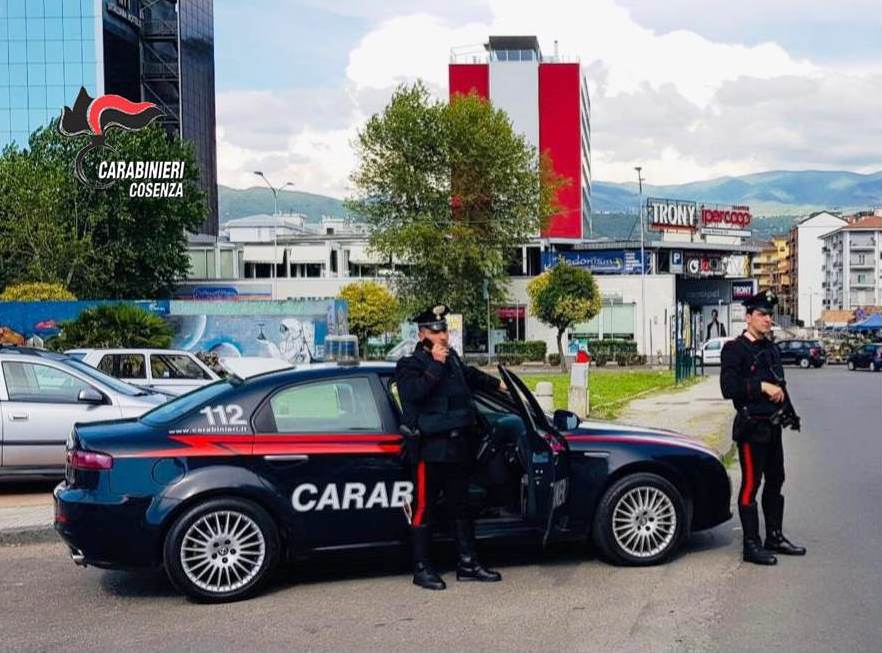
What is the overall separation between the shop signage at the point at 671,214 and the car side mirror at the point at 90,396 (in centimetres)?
6501

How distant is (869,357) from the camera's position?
50.7 meters

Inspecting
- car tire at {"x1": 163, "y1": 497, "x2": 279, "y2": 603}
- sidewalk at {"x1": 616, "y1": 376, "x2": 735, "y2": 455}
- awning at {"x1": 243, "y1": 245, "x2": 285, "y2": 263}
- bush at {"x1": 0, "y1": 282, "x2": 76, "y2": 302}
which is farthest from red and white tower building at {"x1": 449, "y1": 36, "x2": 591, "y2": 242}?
car tire at {"x1": 163, "y1": 497, "x2": 279, "y2": 603}

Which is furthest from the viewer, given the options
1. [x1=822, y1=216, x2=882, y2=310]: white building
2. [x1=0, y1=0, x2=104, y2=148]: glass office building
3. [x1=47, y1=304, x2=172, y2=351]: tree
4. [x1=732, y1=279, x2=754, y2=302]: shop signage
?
[x1=822, y1=216, x2=882, y2=310]: white building

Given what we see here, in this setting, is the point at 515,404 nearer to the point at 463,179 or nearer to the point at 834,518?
the point at 834,518

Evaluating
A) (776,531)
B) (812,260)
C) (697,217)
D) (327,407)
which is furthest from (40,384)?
(812,260)

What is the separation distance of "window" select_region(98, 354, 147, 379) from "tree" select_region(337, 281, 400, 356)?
123 ft

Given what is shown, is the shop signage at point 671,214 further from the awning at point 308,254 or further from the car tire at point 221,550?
the car tire at point 221,550

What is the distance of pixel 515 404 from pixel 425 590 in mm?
1359

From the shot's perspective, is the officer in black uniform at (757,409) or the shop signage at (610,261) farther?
the shop signage at (610,261)

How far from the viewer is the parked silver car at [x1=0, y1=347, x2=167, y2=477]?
11.0 m

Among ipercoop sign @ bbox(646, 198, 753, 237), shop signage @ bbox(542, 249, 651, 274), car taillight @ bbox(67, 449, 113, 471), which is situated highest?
ipercoop sign @ bbox(646, 198, 753, 237)

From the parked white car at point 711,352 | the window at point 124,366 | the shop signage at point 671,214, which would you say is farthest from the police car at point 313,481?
the shop signage at point 671,214

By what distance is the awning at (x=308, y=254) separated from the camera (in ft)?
265

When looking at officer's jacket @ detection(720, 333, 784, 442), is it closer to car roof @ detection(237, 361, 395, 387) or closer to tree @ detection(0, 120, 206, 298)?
car roof @ detection(237, 361, 395, 387)
